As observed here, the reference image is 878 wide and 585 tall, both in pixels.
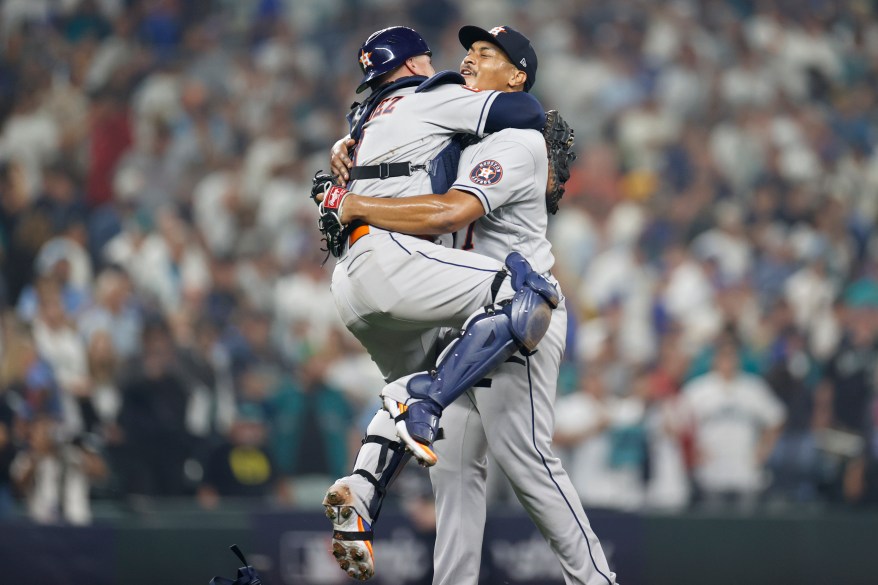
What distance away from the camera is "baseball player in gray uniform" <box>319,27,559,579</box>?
4.38m

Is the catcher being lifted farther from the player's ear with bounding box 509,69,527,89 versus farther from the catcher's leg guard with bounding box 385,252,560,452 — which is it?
the catcher's leg guard with bounding box 385,252,560,452

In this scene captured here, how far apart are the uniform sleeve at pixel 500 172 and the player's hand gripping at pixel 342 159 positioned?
43 centimetres

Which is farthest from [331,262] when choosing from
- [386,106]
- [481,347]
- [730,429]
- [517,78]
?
[481,347]

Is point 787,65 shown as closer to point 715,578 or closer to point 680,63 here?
point 680,63

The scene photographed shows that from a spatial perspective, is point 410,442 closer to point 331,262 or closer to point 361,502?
point 361,502

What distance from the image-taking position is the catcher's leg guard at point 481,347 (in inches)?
172

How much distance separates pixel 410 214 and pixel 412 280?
0.23 m

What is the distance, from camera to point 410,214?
14.6 ft

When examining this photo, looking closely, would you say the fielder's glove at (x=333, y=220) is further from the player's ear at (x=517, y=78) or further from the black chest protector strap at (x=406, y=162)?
the player's ear at (x=517, y=78)

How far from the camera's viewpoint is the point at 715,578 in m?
7.78

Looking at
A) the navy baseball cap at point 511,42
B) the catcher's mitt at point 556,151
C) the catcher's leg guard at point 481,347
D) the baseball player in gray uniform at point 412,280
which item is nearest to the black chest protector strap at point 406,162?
the baseball player in gray uniform at point 412,280

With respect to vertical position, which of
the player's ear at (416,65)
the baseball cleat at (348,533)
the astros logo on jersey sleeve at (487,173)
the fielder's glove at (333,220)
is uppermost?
Result: the player's ear at (416,65)

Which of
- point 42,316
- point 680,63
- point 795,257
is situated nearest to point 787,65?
point 680,63

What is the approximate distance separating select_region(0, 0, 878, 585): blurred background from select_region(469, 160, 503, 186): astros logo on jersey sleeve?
332 cm
